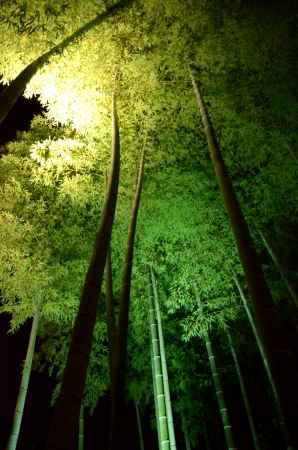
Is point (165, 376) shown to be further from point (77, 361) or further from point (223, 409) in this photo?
point (77, 361)

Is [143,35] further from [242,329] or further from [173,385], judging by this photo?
[173,385]

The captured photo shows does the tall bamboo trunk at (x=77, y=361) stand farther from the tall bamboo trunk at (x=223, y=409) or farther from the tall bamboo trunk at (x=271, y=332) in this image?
the tall bamboo trunk at (x=223, y=409)

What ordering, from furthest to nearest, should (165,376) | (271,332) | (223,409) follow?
(165,376), (223,409), (271,332)

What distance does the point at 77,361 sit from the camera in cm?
183

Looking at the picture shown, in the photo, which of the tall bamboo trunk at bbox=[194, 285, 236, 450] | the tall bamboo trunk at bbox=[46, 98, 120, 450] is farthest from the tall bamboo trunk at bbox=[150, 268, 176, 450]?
the tall bamboo trunk at bbox=[46, 98, 120, 450]

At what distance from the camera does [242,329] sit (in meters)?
6.23

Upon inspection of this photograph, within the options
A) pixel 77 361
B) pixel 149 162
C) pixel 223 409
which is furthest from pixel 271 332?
pixel 149 162

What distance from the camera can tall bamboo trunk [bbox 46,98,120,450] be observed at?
162cm

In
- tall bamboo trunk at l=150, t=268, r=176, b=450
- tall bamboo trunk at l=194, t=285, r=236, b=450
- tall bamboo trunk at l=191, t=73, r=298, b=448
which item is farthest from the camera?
tall bamboo trunk at l=150, t=268, r=176, b=450

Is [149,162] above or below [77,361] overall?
above

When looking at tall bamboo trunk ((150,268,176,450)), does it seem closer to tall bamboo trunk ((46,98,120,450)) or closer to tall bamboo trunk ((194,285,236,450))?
tall bamboo trunk ((194,285,236,450))

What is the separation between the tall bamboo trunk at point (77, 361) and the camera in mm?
1618

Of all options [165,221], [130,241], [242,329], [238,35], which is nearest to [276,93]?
[238,35]

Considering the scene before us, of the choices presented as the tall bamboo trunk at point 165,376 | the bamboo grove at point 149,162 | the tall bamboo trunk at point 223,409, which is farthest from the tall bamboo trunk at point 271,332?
the tall bamboo trunk at point 223,409
